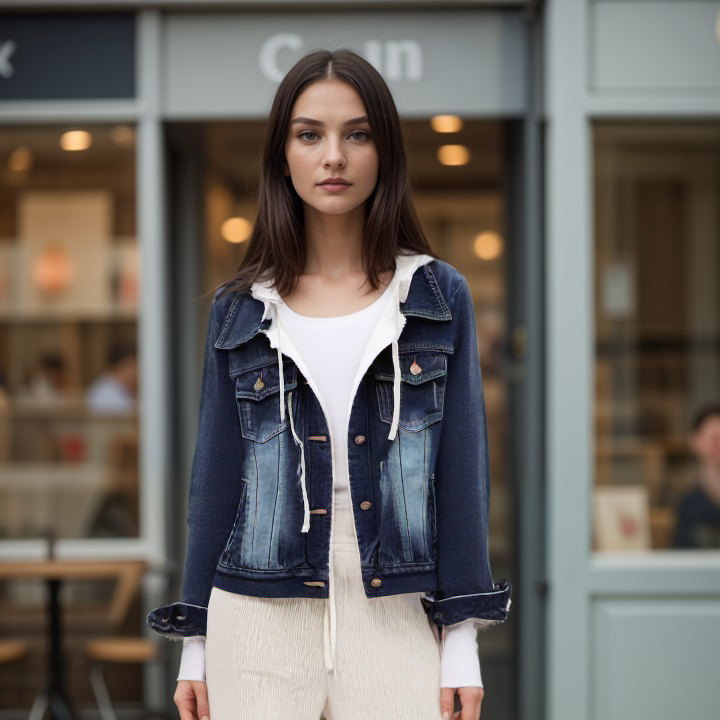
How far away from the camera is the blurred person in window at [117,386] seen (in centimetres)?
476

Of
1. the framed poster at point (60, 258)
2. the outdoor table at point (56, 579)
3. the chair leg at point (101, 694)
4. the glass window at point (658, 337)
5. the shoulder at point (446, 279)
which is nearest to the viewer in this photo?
the shoulder at point (446, 279)

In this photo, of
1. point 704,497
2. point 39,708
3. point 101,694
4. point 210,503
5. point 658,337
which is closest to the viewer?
point 210,503

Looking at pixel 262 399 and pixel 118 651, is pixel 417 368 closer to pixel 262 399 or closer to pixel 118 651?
pixel 262 399

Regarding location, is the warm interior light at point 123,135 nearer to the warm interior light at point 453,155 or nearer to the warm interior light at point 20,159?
the warm interior light at point 20,159

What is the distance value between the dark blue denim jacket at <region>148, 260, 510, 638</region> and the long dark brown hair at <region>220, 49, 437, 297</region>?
79 mm

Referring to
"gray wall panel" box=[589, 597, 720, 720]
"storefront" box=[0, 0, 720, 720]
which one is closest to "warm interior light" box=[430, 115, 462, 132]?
"storefront" box=[0, 0, 720, 720]

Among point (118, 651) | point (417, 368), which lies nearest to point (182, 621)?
point (417, 368)

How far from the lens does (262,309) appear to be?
5.90ft

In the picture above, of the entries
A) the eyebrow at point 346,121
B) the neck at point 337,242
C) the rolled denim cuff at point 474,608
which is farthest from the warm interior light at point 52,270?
the rolled denim cuff at point 474,608

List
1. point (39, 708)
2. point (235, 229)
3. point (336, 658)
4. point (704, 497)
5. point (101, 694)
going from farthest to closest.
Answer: point (235, 229), point (704, 497), point (101, 694), point (39, 708), point (336, 658)

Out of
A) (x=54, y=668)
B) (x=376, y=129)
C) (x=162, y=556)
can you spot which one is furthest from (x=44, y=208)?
(x=376, y=129)

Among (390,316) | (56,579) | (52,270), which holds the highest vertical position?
(52,270)

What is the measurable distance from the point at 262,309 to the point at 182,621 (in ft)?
1.92

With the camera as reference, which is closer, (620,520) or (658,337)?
(620,520)
